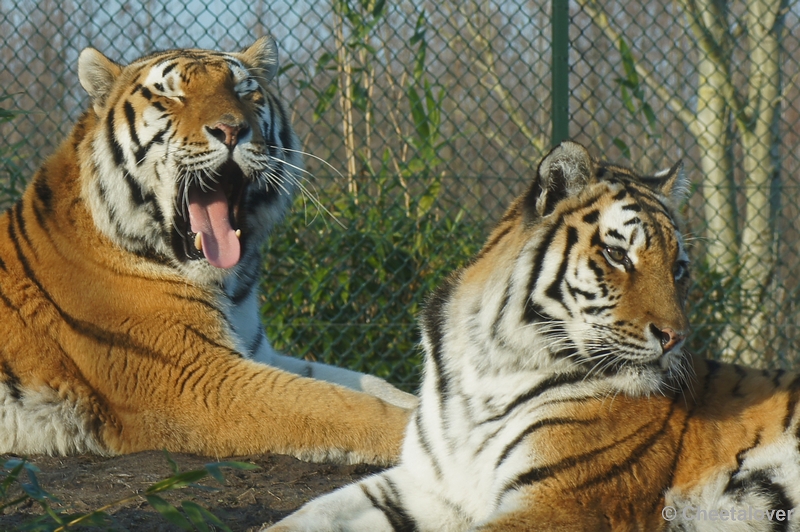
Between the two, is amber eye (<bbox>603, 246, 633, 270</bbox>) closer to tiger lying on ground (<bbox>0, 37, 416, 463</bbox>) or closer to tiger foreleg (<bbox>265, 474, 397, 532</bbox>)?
tiger foreleg (<bbox>265, 474, 397, 532</bbox>)

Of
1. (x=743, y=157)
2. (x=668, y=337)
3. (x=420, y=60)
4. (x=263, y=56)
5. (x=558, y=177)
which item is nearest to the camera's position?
(x=668, y=337)

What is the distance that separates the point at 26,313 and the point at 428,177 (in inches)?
93.9

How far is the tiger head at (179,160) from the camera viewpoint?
3.02 meters

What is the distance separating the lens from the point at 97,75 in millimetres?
3223

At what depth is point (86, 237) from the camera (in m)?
3.12

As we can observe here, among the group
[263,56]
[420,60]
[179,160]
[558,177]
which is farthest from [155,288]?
[420,60]

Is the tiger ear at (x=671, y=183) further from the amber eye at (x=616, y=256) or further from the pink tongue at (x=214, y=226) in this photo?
the pink tongue at (x=214, y=226)

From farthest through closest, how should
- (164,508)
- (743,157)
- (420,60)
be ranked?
(743,157) → (420,60) → (164,508)

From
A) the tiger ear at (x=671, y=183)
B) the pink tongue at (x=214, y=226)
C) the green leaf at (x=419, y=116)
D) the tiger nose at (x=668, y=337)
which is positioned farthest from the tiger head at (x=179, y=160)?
the green leaf at (x=419, y=116)

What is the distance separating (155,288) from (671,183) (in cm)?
169

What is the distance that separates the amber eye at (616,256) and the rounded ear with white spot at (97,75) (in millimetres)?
1975

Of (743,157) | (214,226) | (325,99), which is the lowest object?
(214,226)

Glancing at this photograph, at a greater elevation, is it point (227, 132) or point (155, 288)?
point (227, 132)

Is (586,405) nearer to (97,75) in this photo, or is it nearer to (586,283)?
(586,283)
